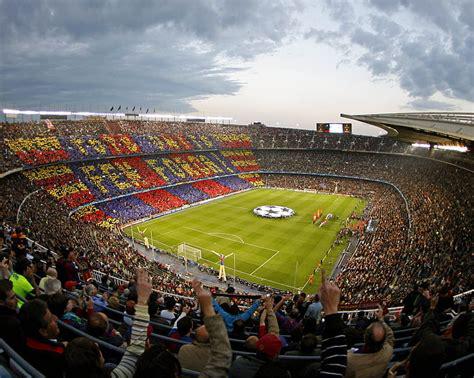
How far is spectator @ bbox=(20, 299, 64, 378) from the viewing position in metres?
3.63

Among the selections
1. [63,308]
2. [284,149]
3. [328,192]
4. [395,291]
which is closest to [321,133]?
[284,149]

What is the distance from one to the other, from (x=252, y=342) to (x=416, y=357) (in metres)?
2.10

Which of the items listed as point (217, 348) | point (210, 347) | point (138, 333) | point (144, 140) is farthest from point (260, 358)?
point (144, 140)

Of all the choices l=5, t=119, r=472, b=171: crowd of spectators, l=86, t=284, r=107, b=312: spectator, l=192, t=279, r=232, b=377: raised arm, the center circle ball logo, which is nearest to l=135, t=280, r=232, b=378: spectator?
l=192, t=279, r=232, b=377: raised arm

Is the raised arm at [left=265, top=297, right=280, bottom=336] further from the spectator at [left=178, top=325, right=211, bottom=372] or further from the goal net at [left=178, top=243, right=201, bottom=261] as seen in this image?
the goal net at [left=178, top=243, right=201, bottom=261]

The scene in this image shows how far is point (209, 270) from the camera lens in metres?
31.5

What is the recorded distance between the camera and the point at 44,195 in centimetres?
4103

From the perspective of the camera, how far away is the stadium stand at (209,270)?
340 cm

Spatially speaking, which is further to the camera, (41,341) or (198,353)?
(198,353)

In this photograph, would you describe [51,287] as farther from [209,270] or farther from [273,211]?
[273,211]

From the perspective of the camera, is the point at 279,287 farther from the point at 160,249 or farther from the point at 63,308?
the point at 63,308

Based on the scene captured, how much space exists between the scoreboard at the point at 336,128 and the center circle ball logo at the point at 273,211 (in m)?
39.8

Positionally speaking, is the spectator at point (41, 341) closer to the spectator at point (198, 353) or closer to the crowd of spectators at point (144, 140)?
the spectator at point (198, 353)

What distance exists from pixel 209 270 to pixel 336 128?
64.1 m
